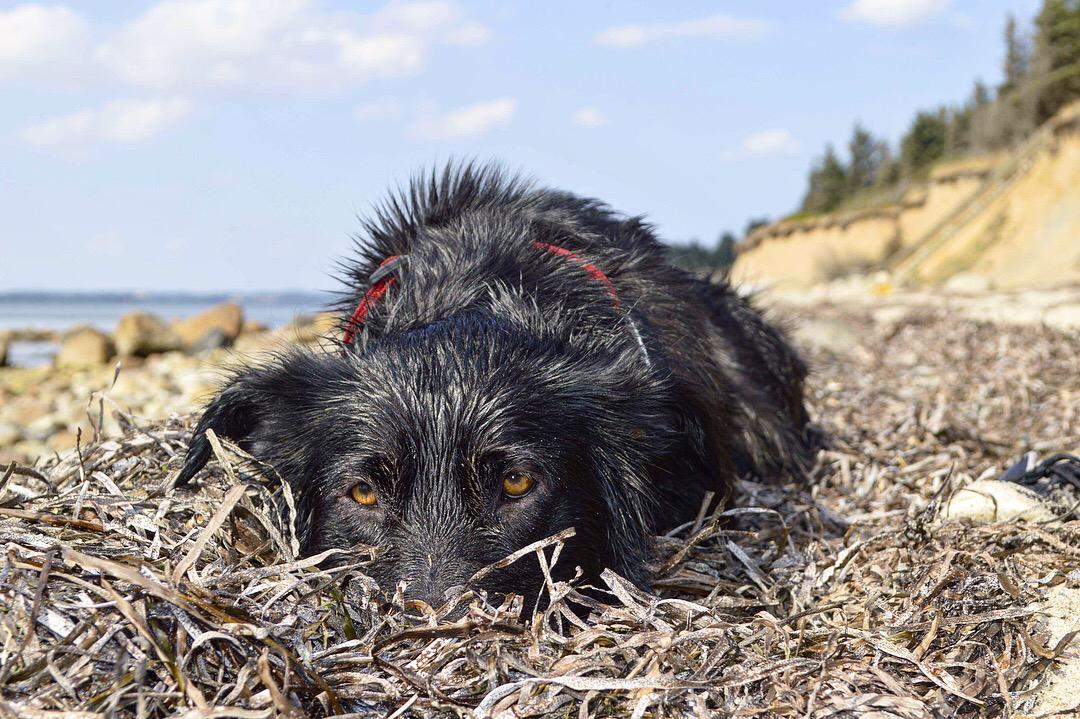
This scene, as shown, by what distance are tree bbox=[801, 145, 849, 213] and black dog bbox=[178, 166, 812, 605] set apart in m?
72.3

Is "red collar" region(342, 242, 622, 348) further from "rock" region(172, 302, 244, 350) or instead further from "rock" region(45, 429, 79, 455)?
"rock" region(172, 302, 244, 350)

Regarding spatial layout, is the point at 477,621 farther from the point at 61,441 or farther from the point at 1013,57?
the point at 1013,57

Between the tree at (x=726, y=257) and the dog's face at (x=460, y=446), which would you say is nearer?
the dog's face at (x=460, y=446)

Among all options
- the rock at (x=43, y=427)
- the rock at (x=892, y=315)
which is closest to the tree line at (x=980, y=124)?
the rock at (x=892, y=315)

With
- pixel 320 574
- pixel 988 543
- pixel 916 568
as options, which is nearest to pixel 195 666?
pixel 320 574

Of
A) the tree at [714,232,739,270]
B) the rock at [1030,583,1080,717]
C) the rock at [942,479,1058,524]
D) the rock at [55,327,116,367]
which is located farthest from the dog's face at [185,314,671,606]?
the rock at [55,327,116,367]

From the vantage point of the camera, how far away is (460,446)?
270 cm

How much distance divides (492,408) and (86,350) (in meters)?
22.1

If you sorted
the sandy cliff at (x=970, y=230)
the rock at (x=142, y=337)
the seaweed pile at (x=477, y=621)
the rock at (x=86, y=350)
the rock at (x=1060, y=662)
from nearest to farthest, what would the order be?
Result: the seaweed pile at (x=477, y=621), the rock at (x=1060, y=662), the rock at (x=86, y=350), the rock at (x=142, y=337), the sandy cliff at (x=970, y=230)

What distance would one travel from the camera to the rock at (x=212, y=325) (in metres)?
24.3

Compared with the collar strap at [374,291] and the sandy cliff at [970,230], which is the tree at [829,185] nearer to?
the sandy cliff at [970,230]

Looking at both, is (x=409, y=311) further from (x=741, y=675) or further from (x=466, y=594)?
(x=741, y=675)

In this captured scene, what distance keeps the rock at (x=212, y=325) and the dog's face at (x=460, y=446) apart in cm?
2208

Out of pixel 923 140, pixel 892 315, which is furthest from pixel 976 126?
pixel 892 315
